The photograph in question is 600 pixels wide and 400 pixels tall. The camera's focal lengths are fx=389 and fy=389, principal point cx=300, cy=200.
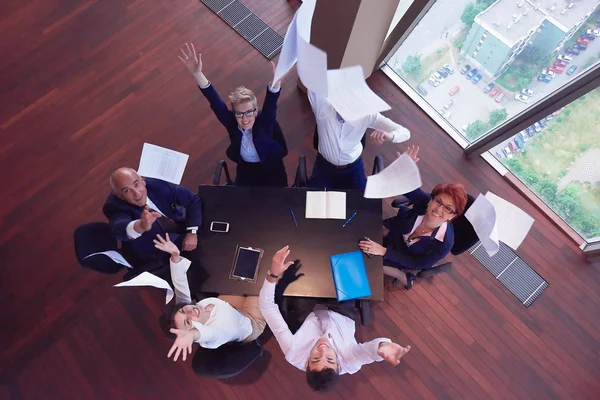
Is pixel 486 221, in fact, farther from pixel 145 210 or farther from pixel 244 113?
pixel 145 210

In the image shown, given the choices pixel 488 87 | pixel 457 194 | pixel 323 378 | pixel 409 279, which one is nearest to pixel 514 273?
pixel 409 279

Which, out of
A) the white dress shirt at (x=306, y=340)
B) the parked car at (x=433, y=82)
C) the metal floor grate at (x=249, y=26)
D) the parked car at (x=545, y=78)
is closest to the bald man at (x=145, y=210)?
the white dress shirt at (x=306, y=340)

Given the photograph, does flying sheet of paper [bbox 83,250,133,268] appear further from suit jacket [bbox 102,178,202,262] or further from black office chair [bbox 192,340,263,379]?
black office chair [bbox 192,340,263,379]

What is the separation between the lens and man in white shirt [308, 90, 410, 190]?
2.20 metres

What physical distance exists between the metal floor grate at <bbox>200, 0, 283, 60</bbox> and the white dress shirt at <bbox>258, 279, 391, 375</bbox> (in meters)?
2.57

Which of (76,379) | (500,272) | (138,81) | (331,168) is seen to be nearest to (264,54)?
(138,81)

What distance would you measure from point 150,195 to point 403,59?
99.1 inches

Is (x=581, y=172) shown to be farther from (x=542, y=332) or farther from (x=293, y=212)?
(x=293, y=212)

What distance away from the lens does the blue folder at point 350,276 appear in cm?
213

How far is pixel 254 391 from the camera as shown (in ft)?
9.21

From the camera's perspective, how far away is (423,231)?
219 cm

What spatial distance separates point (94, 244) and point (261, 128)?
118 cm

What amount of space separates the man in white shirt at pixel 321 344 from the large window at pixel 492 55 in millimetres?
2041

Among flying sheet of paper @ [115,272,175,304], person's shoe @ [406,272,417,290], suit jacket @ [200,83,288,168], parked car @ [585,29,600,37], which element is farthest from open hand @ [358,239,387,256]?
parked car @ [585,29,600,37]
